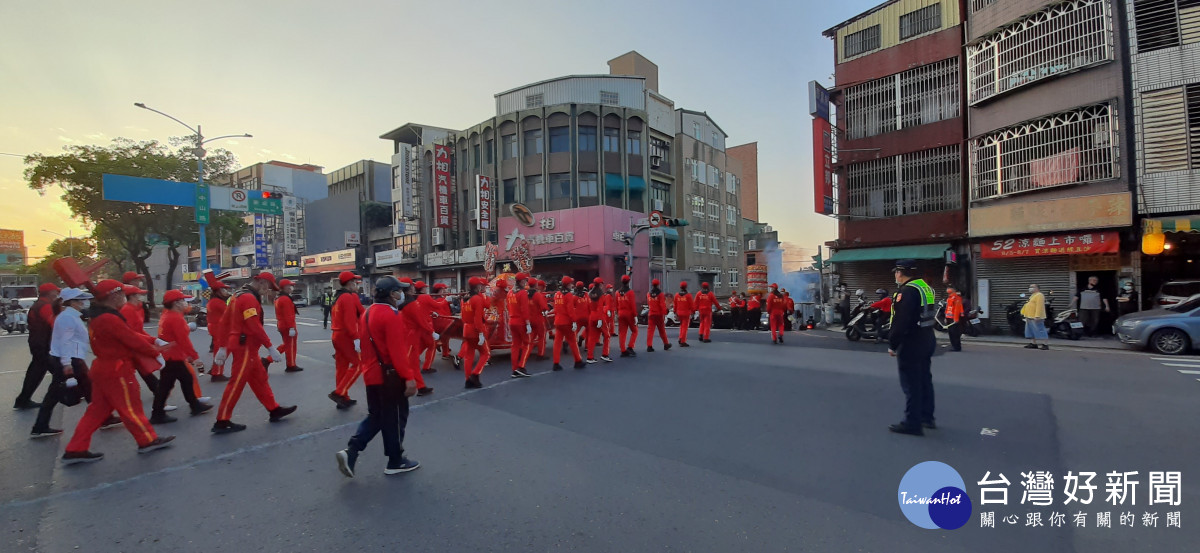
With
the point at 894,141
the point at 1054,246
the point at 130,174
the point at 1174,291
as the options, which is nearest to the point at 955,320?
the point at 1054,246

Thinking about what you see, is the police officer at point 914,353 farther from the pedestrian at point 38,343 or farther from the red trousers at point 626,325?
the pedestrian at point 38,343

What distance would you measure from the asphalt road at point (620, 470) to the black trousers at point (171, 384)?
31 centimetres

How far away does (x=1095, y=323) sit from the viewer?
14.1 meters

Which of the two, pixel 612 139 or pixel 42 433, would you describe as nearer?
pixel 42 433

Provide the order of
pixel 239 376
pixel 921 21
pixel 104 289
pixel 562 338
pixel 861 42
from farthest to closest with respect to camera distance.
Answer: pixel 861 42
pixel 921 21
pixel 562 338
pixel 239 376
pixel 104 289

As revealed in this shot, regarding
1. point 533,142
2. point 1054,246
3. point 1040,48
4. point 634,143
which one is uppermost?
point 533,142

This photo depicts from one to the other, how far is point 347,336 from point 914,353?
6.83 meters

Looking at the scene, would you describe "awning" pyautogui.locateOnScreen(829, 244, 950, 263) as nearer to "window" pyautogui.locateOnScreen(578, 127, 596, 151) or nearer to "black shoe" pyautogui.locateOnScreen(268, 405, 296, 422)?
"window" pyautogui.locateOnScreen(578, 127, 596, 151)

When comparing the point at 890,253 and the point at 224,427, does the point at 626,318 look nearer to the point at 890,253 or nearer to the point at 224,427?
the point at 224,427

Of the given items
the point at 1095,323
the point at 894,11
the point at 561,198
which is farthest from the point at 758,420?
the point at 561,198

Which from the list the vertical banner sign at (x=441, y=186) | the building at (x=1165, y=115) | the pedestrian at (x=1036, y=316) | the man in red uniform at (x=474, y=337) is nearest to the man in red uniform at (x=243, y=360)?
the man in red uniform at (x=474, y=337)

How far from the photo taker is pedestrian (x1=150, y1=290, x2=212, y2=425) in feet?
21.5

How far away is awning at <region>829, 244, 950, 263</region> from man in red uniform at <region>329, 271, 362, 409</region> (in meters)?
17.0

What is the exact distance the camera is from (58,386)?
5996 mm
